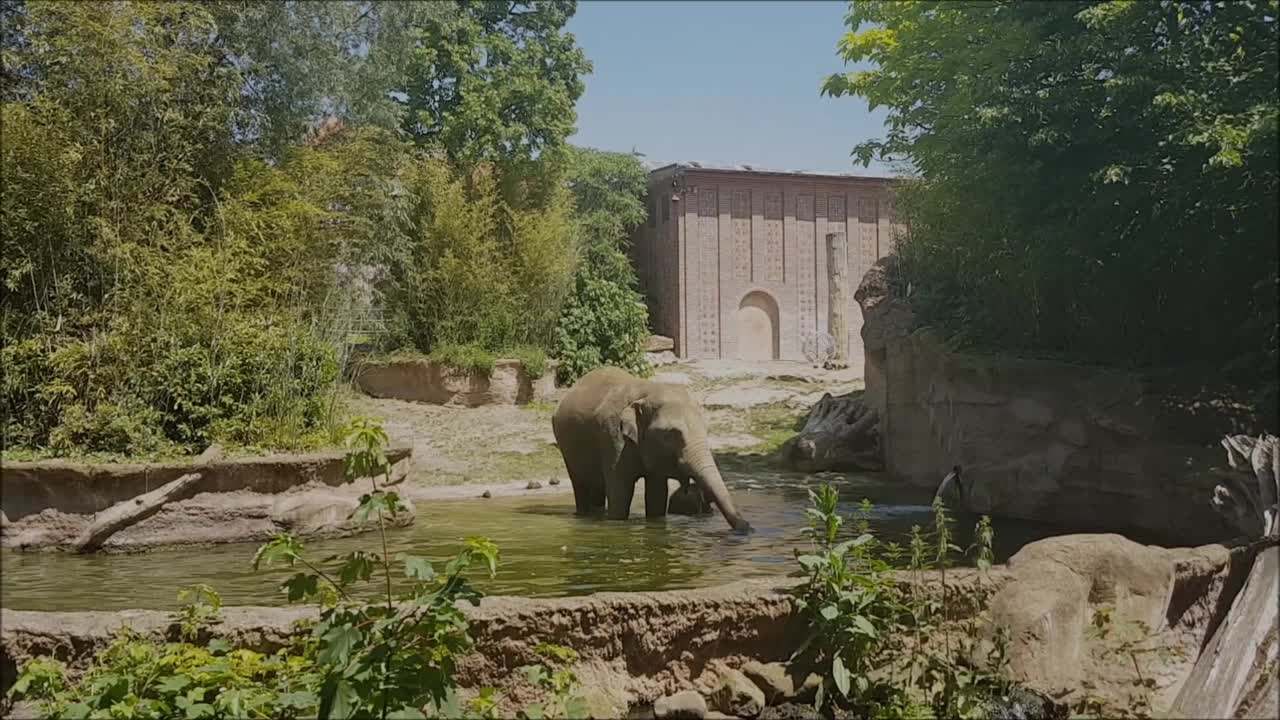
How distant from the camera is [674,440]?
7809 millimetres

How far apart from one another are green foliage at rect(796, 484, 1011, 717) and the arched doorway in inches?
406

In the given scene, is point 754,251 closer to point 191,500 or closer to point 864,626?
point 191,500

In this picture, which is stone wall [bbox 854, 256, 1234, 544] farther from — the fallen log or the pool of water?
the fallen log

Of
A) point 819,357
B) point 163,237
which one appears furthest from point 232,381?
point 819,357

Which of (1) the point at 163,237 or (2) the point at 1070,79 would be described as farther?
(1) the point at 163,237

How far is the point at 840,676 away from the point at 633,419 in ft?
14.2

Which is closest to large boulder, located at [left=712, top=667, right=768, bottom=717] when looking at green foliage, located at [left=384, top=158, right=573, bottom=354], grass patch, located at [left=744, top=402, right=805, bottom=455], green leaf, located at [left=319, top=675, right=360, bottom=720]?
green leaf, located at [left=319, top=675, right=360, bottom=720]

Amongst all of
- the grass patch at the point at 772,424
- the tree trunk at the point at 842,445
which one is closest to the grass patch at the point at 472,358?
the grass patch at the point at 772,424

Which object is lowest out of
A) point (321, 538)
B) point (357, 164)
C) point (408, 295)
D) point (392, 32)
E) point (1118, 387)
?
point (321, 538)

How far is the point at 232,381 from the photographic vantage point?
8477 mm

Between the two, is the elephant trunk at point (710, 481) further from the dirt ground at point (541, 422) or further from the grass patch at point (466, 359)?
the grass patch at point (466, 359)

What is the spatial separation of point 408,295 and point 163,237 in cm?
786

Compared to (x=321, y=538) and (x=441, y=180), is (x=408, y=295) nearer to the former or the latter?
(x=441, y=180)

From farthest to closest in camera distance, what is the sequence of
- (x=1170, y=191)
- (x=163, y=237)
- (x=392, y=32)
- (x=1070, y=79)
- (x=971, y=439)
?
(x=392, y=32) → (x=971, y=439) → (x=163, y=237) → (x=1070, y=79) → (x=1170, y=191)
